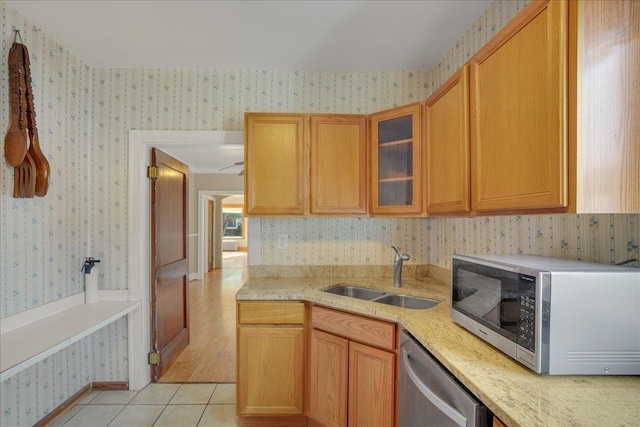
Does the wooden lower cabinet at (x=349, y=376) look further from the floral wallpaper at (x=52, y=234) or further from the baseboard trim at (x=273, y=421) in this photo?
the floral wallpaper at (x=52, y=234)

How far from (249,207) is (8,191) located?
1303 mm

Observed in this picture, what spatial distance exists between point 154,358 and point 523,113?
2.88 meters

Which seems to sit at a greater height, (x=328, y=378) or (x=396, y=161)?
(x=396, y=161)

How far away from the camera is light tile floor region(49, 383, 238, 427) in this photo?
195 cm

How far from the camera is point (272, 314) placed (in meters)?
1.84

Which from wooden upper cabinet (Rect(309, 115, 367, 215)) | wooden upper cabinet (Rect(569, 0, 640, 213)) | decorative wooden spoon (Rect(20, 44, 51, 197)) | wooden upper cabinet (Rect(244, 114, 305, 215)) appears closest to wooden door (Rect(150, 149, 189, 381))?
decorative wooden spoon (Rect(20, 44, 51, 197))

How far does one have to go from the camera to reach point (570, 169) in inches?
34.5

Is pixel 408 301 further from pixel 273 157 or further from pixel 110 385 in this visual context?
pixel 110 385

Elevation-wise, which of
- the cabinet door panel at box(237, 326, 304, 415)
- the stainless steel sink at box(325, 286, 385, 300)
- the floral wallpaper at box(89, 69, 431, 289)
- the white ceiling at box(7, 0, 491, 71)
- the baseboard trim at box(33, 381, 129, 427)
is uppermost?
the white ceiling at box(7, 0, 491, 71)

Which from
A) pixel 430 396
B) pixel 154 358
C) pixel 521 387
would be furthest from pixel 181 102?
pixel 521 387

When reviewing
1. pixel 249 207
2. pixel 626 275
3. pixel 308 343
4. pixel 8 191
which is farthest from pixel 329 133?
pixel 8 191

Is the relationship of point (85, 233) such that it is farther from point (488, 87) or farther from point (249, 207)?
point (488, 87)

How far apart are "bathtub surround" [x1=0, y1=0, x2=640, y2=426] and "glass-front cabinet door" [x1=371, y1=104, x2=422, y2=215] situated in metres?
0.40

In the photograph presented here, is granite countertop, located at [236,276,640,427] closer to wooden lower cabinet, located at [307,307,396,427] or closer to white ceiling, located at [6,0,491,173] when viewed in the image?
wooden lower cabinet, located at [307,307,396,427]
